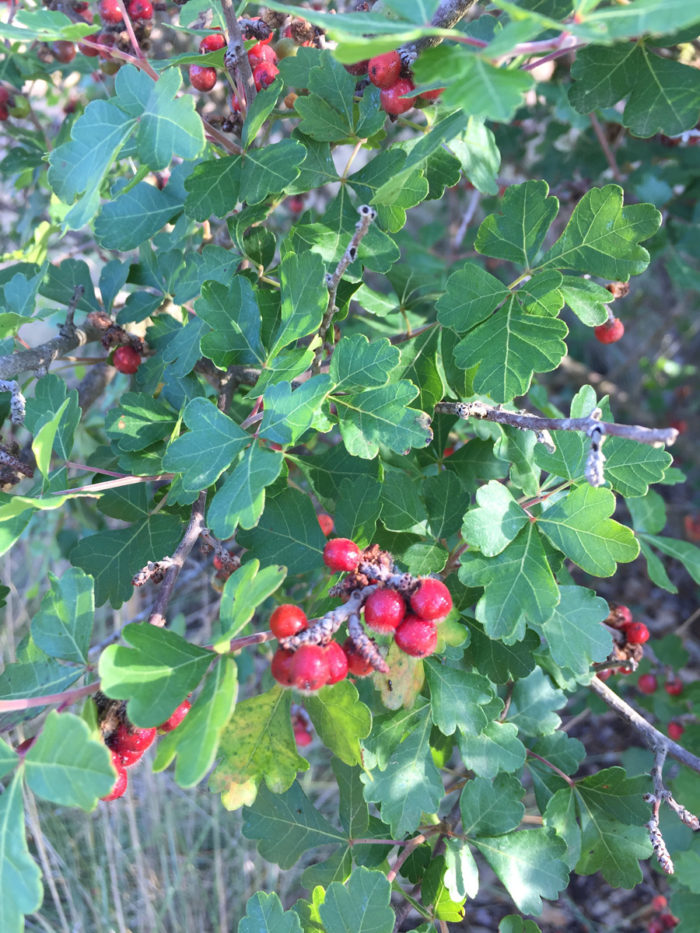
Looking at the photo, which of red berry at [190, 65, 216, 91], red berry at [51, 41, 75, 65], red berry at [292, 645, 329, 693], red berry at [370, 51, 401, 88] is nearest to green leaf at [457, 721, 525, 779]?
red berry at [292, 645, 329, 693]

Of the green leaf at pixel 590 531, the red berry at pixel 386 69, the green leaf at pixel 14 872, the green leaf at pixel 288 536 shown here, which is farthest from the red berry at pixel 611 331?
the green leaf at pixel 14 872

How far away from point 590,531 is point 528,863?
2.34ft

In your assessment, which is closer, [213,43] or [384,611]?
[384,611]

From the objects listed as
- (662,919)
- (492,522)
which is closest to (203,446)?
(492,522)

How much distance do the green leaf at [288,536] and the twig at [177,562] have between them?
87 millimetres

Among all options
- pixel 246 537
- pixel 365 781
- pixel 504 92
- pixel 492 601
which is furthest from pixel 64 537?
pixel 504 92

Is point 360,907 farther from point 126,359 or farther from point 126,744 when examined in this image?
point 126,359

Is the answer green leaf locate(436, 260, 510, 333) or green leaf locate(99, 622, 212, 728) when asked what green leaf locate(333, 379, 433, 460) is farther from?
green leaf locate(99, 622, 212, 728)

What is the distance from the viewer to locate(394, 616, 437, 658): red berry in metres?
1.09

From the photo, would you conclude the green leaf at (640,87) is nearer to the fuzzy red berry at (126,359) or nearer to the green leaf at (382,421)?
the green leaf at (382,421)

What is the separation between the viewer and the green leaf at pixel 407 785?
1.34 meters

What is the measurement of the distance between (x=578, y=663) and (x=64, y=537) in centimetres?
177

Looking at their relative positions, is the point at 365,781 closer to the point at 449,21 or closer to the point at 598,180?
the point at 449,21

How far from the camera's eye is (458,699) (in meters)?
1.32
